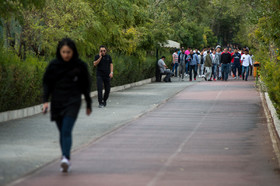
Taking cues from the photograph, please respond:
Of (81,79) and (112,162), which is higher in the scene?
(81,79)

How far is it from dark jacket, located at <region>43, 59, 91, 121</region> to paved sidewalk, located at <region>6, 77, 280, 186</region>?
2.70 ft

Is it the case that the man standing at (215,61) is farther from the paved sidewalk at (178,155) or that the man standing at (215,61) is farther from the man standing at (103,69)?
the paved sidewalk at (178,155)

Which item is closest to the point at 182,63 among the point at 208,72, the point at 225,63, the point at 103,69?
the point at 208,72

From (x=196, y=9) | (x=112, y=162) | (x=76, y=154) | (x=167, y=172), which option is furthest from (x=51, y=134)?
(x=196, y=9)

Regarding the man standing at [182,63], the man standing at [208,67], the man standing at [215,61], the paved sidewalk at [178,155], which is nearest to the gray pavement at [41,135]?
the paved sidewalk at [178,155]

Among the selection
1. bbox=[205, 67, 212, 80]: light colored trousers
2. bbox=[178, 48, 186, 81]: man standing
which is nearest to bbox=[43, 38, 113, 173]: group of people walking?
bbox=[205, 67, 212, 80]: light colored trousers

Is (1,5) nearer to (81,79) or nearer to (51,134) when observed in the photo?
(51,134)

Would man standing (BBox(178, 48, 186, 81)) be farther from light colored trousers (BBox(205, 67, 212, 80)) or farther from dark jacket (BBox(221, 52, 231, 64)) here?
dark jacket (BBox(221, 52, 231, 64))

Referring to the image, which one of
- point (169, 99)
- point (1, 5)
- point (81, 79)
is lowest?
point (169, 99)

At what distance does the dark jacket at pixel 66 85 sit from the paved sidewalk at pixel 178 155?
2.70 ft

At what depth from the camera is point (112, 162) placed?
33.6ft

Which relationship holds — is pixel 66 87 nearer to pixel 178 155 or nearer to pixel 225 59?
pixel 178 155

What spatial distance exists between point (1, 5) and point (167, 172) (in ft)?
27.0

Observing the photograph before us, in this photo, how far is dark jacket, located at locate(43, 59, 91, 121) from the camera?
30.7 feet
